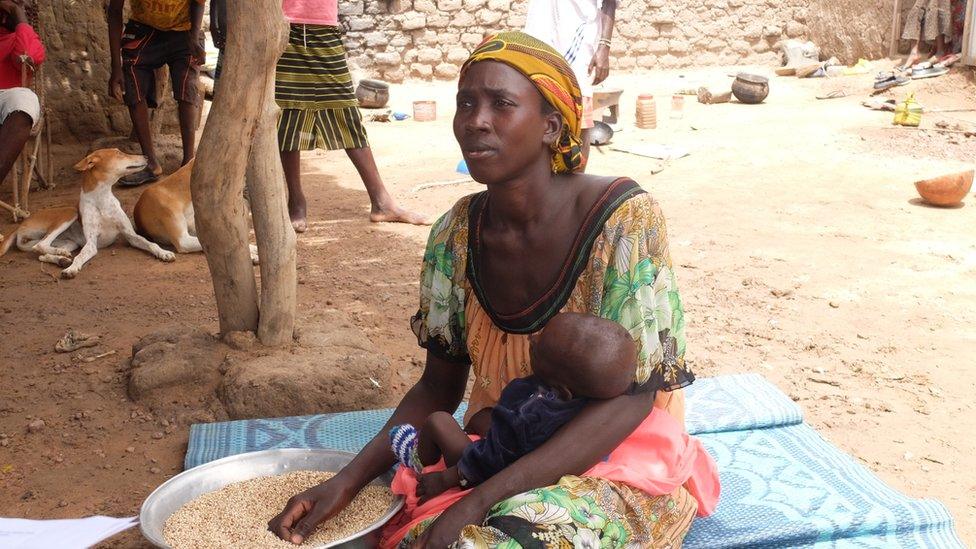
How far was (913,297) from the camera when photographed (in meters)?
4.63

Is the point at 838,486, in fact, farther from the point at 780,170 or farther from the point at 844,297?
the point at 780,170

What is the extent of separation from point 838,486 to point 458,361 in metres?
1.15

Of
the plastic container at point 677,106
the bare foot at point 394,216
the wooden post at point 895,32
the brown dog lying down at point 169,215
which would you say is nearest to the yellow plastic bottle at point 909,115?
the plastic container at point 677,106

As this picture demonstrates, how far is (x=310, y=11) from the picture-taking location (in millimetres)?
5301

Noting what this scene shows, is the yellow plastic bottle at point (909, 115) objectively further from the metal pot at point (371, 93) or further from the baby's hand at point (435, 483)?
the baby's hand at point (435, 483)

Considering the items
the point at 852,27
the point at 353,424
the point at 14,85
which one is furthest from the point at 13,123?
the point at 852,27

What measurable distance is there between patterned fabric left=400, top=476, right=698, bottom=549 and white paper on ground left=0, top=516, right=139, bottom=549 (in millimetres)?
643

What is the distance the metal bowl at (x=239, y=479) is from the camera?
2.05 m

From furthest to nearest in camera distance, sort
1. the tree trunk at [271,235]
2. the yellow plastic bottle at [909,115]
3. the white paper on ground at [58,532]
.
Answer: the yellow plastic bottle at [909,115] < the tree trunk at [271,235] < the white paper on ground at [58,532]

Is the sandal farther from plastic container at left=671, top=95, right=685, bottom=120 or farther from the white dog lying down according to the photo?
the white dog lying down

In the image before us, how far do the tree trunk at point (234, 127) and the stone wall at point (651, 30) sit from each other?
30.6 feet

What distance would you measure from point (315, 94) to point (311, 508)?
366cm

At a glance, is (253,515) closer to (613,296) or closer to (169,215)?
(613,296)

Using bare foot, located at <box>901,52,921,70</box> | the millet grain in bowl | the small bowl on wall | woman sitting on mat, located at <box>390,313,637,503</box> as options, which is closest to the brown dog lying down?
the millet grain in bowl
